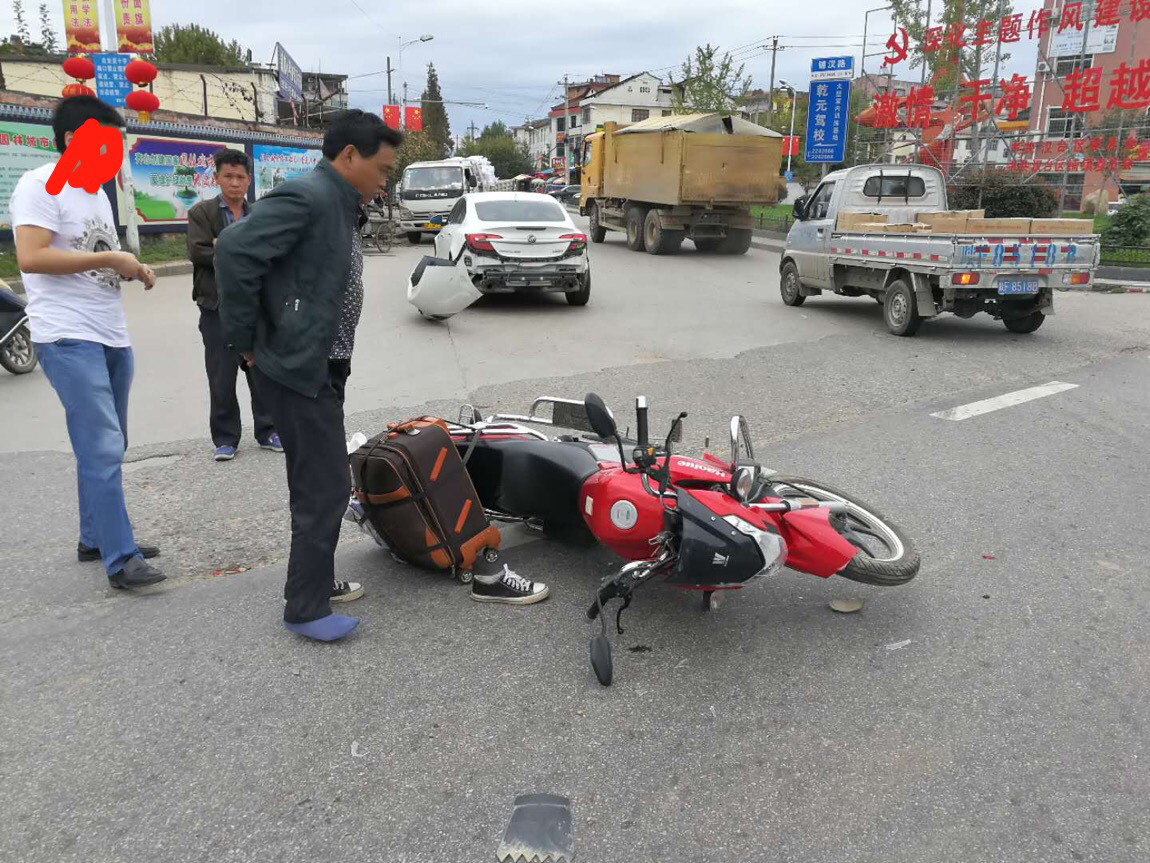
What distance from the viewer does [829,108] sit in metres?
22.4

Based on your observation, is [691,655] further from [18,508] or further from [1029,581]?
[18,508]

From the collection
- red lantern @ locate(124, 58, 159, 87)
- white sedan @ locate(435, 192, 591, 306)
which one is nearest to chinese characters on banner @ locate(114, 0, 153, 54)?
red lantern @ locate(124, 58, 159, 87)

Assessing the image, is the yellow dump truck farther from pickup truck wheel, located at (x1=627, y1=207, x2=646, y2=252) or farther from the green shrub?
the green shrub

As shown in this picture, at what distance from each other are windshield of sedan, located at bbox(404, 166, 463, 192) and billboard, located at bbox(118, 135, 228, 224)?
5.88m

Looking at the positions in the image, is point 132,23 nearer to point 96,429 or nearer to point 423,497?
point 96,429

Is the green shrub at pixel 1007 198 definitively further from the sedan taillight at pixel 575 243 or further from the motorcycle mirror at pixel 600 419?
the motorcycle mirror at pixel 600 419

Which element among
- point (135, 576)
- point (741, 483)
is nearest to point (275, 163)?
point (135, 576)

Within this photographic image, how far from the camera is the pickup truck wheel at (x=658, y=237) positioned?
65.9 feet

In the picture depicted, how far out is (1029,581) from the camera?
3883 millimetres

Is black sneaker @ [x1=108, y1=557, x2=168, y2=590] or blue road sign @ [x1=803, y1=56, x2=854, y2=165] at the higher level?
blue road sign @ [x1=803, y1=56, x2=854, y2=165]

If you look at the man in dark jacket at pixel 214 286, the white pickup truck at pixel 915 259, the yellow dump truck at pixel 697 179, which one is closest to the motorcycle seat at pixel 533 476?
the man in dark jacket at pixel 214 286

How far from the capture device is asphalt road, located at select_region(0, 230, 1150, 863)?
7.93 ft

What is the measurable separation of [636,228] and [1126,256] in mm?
10299

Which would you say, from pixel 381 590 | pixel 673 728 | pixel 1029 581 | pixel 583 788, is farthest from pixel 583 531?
pixel 1029 581
